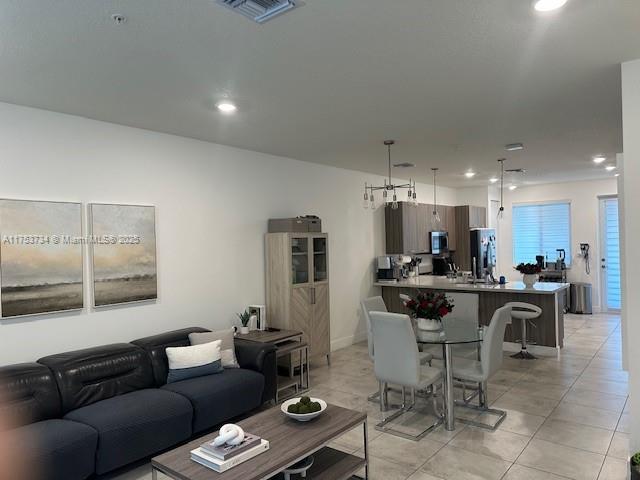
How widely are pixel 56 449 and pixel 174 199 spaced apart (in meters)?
2.47

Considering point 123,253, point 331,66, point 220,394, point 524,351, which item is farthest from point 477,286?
point 123,253

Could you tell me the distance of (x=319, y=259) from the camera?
571 cm

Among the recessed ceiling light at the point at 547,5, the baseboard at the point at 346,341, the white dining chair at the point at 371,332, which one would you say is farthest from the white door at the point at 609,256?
the recessed ceiling light at the point at 547,5

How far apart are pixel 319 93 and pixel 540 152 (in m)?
3.80

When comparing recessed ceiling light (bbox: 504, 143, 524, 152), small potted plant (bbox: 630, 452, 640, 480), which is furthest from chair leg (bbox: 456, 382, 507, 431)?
recessed ceiling light (bbox: 504, 143, 524, 152)

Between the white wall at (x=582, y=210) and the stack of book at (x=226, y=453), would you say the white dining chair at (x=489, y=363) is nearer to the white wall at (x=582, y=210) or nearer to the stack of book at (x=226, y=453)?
the stack of book at (x=226, y=453)

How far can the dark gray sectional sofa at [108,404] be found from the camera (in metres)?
2.75

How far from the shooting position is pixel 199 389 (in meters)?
3.56

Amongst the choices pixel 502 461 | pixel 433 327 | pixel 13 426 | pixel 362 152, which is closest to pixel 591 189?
pixel 362 152

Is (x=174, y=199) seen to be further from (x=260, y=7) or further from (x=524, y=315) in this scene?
(x=524, y=315)

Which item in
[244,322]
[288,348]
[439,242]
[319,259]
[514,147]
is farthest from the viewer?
[439,242]

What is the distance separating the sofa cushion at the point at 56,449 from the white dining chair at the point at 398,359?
2.25 m

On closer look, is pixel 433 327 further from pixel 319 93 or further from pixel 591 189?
pixel 591 189

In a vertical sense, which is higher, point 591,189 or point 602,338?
point 591,189
